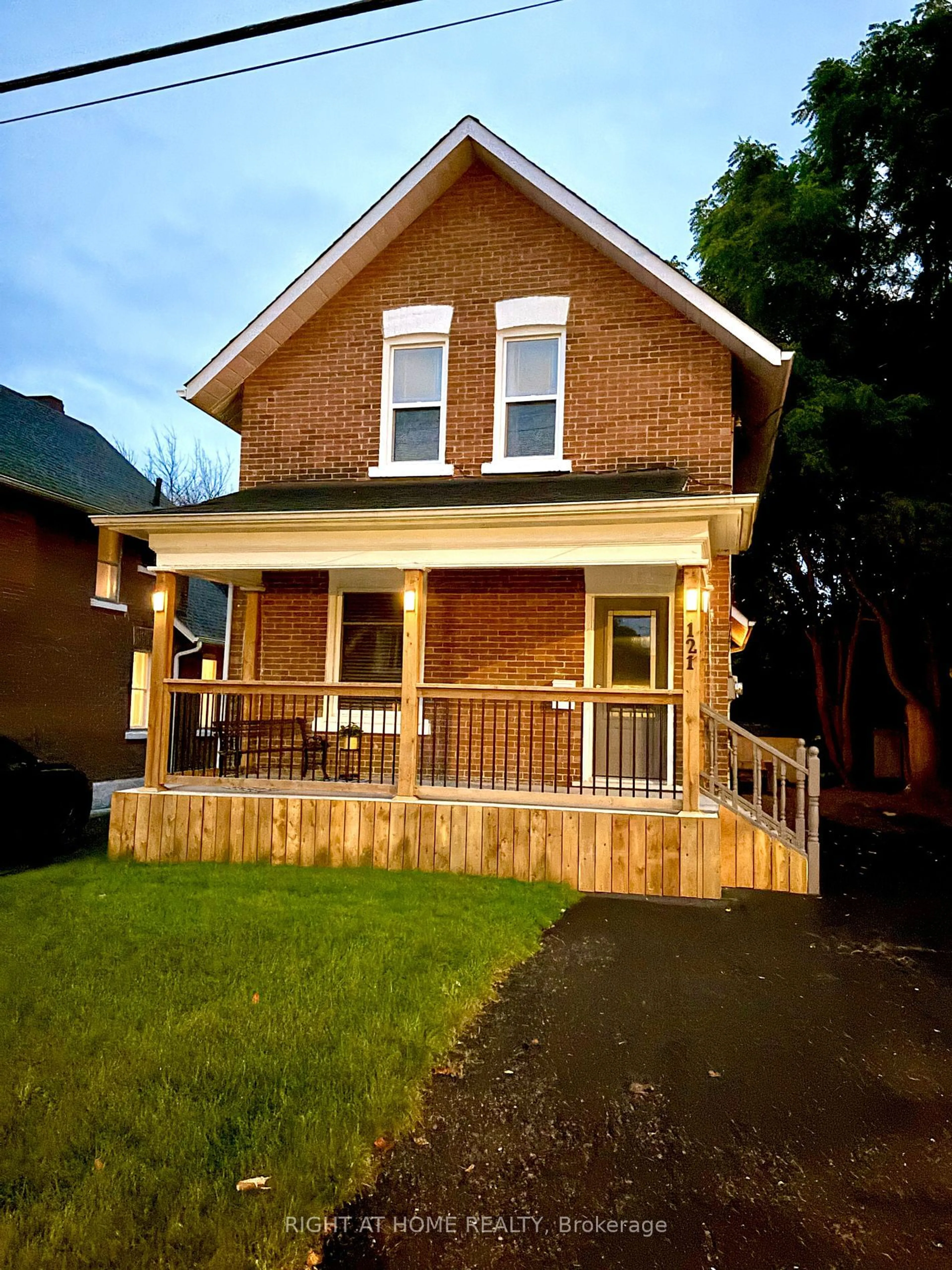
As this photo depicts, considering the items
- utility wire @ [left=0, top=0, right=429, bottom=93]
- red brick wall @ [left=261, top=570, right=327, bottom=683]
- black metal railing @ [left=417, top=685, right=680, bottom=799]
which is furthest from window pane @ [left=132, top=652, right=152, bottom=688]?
utility wire @ [left=0, top=0, right=429, bottom=93]

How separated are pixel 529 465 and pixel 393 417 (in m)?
1.95

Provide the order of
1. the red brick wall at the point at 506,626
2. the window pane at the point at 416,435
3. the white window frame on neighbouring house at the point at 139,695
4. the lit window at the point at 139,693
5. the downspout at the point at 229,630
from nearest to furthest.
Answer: the red brick wall at the point at 506,626, the window pane at the point at 416,435, the downspout at the point at 229,630, the white window frame on neighbouring house at the point at 139,695, the lit window at the point at 139,693

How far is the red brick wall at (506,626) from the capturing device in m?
9.33

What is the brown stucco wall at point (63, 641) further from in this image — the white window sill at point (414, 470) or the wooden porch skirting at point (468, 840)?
the white window sill at point (414, 470)

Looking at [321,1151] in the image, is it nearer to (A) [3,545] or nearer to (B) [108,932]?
(B) [108,932]

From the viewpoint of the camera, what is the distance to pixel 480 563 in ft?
25.9

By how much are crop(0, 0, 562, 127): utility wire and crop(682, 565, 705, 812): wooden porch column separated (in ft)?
15.4

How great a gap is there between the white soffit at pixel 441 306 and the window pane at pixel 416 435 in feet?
4.49

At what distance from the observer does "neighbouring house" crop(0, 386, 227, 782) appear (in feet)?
41.4

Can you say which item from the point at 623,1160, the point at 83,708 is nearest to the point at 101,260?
the point at 83,708

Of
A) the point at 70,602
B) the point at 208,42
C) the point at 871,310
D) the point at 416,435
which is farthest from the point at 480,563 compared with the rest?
the point at 871,310

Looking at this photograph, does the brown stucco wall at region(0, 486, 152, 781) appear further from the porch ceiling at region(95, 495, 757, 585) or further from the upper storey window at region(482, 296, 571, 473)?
the upper storey window at region(482, 296, 571, 473)

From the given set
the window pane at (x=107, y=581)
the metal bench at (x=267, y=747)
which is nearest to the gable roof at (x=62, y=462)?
the window pane at (x=107, y=581)

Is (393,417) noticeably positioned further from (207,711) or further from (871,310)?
(871,310)
